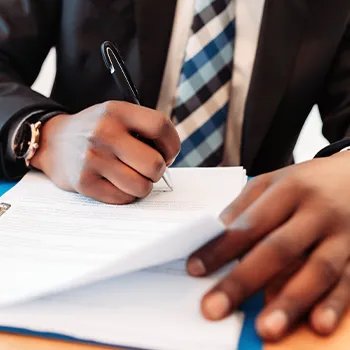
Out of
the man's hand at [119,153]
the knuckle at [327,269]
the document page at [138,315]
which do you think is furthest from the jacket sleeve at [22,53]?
the knuckle at [327,269]

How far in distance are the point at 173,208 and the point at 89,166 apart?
10cm

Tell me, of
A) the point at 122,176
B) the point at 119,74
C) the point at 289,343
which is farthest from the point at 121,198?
the point at 289,343

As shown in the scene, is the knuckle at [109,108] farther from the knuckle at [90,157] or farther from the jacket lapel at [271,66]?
the jacket lapel at [271,66]

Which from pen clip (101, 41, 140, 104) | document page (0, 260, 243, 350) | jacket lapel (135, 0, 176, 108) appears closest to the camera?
document page (0, 260, 243, 350)

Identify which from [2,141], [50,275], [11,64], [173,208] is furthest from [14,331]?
[11,64]

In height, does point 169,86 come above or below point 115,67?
below

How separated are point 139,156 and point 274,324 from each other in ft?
0.77

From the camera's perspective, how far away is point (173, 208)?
0.50 m

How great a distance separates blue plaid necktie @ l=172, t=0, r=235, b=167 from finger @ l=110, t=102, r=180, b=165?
255 mm

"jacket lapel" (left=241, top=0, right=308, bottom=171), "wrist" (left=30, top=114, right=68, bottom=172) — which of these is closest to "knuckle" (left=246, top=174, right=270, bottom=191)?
"wrist" (left=30, top=114, right=68, bottom=172)

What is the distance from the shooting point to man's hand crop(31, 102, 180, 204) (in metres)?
0.51

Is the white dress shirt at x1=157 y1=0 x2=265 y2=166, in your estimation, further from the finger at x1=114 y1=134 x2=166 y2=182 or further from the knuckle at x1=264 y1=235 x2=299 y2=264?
the knuckle at x1=264 y1=235 x2=299 y2=264

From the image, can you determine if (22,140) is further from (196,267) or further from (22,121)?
(196,267)

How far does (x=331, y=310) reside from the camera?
1.14ft
